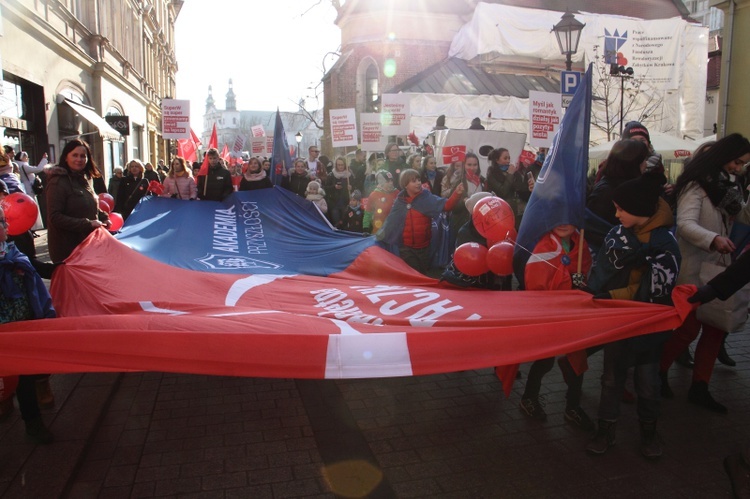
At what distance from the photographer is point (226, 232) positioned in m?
7.34

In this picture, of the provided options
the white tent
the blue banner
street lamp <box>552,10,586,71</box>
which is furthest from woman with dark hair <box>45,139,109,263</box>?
the white tent

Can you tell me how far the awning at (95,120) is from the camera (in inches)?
737

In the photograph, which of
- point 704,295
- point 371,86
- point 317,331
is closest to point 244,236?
point 317,331

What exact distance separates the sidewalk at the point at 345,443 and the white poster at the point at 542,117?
7192mm

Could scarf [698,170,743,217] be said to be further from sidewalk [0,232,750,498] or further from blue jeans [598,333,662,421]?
sidewalk [0,232,750,498]

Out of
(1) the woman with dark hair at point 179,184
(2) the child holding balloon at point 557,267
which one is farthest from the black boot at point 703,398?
(1) the woman with dark hair at point 179,184

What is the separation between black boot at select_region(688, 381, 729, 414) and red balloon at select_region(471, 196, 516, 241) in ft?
6.45

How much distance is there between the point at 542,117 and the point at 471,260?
8109mm

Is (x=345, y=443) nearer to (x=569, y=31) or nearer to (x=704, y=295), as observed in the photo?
(x=704, y=295)

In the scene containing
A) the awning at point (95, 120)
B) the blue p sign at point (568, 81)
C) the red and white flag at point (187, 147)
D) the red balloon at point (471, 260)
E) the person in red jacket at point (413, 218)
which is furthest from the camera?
the awning at point (95, 120)

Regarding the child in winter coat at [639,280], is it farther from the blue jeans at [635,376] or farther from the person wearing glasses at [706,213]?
the person wearing glasses at [706,213]

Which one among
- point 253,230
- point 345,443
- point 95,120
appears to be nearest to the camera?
point 345,443

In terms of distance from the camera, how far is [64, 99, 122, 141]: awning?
18.7 m

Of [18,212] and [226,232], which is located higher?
[18,212]
